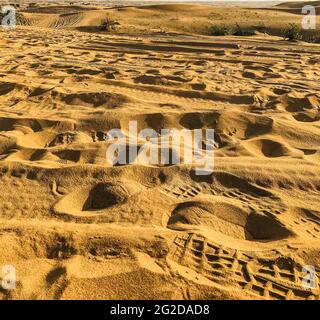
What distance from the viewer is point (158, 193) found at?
295cm

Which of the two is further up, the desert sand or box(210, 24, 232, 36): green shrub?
box(210, 24, 232, 36): green shrub

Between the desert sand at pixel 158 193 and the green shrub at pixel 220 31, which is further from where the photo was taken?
the green shrub at pixel 220 31

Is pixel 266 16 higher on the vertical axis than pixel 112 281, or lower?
higher

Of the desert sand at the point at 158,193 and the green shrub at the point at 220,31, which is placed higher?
the green shrub at the point at 220,31

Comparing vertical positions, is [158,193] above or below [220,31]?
below

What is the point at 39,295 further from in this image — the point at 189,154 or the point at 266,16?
the point at 266,16

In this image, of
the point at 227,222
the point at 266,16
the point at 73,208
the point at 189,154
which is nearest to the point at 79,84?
the point at 189,154

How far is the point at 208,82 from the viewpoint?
5.76 metres

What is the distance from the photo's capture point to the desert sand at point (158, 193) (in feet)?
7.13

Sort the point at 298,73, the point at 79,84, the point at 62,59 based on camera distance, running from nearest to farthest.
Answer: the point at 79,84 < the point at 298,73 < the point at 62,59

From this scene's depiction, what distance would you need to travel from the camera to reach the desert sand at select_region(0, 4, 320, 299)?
217cm

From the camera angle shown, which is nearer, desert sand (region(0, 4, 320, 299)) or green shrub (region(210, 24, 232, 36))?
desert sand (region(0, 4, 320, 299))

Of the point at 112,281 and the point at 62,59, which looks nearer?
the point at 112,281

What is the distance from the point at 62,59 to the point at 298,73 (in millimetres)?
4150
